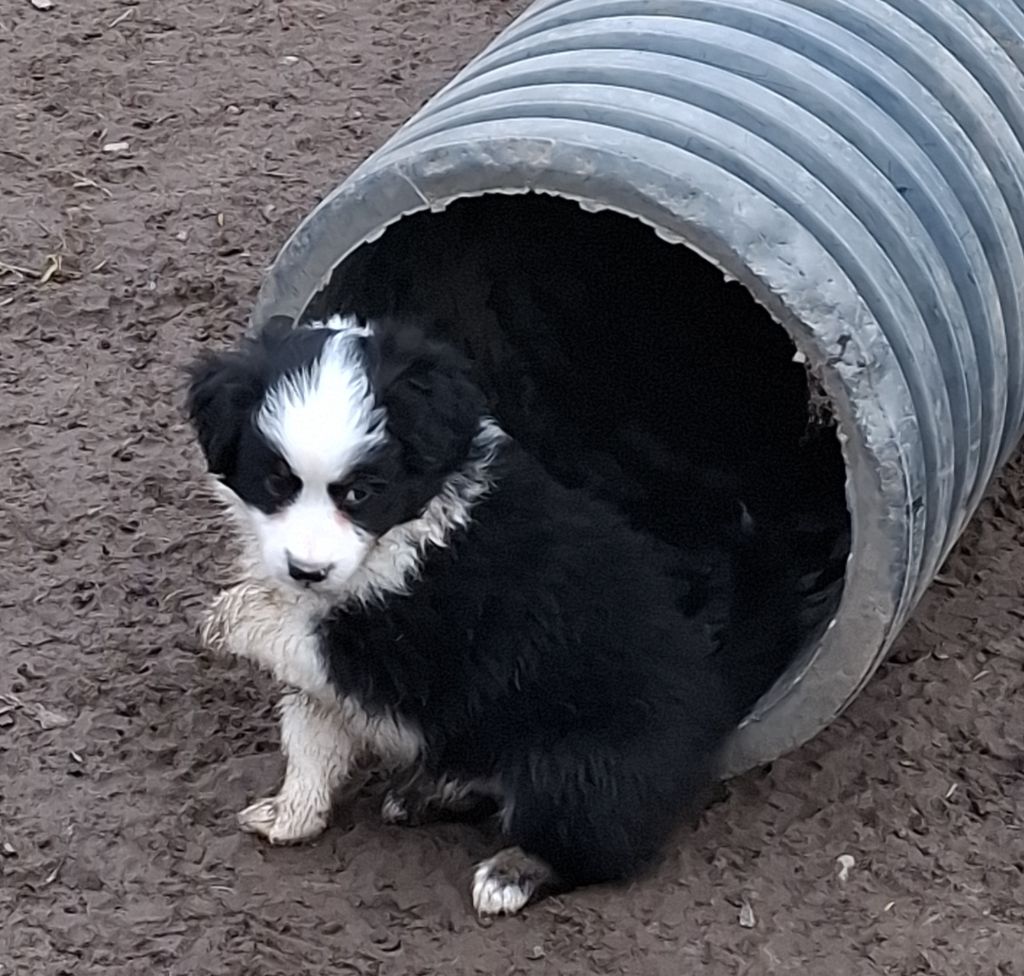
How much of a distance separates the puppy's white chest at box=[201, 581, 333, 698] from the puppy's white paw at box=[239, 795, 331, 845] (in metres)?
0.27

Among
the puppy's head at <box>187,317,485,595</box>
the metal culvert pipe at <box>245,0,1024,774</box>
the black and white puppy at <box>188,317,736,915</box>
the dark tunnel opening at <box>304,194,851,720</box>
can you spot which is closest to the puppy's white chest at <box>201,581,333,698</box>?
the black and white puppy at <box>188,317,736,915</box>

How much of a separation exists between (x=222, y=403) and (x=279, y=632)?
18.1 inches

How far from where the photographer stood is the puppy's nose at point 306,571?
9.34 ft

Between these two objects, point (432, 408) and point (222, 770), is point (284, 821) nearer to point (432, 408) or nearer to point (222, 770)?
point (222, 770)

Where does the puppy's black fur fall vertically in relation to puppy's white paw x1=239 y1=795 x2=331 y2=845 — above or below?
above

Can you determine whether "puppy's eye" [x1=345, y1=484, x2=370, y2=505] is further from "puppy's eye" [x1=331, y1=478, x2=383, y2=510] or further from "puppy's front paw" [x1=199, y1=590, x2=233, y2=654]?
"puppy's front paw" [x1=199, y1=590, x2=233, y2=654]

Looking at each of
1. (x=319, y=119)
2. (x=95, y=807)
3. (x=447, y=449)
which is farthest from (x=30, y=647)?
(x=319, y=119)

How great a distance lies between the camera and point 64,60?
6020mm

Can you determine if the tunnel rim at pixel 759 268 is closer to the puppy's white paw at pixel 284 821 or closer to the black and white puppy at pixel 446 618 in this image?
the black and white puppy at pixel 446 618

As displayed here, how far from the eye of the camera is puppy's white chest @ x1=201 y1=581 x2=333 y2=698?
3164 millimetres

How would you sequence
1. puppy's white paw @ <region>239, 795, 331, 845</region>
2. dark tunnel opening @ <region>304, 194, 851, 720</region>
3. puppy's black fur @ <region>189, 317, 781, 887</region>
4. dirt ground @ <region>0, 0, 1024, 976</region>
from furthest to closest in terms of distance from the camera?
dark tunnel opening @ <region>304, 194, 851, 720</region> → puppy's white paw @ <region>239, 795, 331, 845</region> → dirt ground @ <region>0, 0, 1024, 976</region> → puppy's black fur @ <region>189, 317, 781, 887</region>

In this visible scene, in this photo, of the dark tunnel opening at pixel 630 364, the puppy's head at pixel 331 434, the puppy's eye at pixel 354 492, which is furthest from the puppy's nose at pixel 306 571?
the dark tunnel opening at pixel 630 364

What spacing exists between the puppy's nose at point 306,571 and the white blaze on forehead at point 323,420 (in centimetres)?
13

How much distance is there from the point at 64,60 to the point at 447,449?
3.62m
